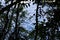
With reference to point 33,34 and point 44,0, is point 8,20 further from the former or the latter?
point 44,0

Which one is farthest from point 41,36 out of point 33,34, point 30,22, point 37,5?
point 37,5

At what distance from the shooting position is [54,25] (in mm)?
1994

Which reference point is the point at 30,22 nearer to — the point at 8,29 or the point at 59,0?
the point at 8,29

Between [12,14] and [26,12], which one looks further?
[26,12]

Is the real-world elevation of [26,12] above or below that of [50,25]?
above

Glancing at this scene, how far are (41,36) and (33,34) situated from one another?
0.34 feet

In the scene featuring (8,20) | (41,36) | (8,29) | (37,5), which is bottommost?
(41,36)

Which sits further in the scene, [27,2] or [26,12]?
[26,12]

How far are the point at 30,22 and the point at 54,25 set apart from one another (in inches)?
12.6

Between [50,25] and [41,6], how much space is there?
0.85 ft

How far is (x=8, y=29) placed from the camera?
6.42ft

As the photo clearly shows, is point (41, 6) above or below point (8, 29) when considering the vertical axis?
above

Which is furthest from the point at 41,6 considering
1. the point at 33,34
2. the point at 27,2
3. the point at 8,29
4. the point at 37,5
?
the point at 8,29

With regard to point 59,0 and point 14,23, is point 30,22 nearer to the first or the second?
point 14,23
